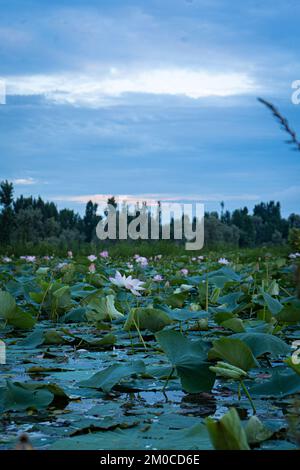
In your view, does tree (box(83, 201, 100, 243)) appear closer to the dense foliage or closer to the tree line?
the tree line

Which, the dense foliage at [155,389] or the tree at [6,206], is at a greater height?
the tree at [6,206]

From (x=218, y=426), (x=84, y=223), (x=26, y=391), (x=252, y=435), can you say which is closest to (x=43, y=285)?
(x=26, y=391)

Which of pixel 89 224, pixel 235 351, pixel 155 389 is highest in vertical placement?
pixel 89 224

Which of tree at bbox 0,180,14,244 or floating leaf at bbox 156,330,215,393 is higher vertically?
tree at bbox 0,180,14,244

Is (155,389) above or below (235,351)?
below

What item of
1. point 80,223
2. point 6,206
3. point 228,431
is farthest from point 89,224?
point 228,431

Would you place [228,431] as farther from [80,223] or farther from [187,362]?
[80,223]

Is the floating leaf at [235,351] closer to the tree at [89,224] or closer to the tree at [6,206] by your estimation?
the tree at [6,206]

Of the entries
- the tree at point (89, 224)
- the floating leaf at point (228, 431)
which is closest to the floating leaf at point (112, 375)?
the floating leaf at point (228, 431)

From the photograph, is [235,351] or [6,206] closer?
[235,351]

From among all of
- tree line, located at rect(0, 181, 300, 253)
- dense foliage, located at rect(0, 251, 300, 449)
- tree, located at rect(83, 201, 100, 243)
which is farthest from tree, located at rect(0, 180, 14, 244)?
dense foliage, located at rect(0, 251, 300, 449)

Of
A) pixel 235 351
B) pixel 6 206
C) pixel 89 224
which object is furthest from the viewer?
pixel 89 224
